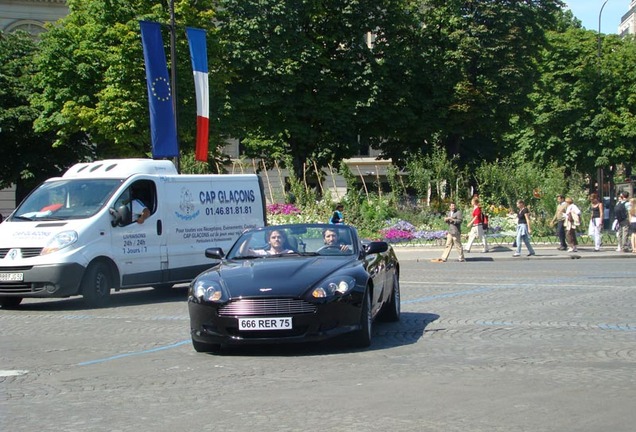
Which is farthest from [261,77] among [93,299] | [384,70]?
[93,299]

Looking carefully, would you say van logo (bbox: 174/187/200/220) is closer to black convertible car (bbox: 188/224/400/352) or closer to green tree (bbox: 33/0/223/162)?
black convertible car (bbox: 188/224/400/352)

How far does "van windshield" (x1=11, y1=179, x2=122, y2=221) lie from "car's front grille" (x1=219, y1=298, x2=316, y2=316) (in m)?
7.40

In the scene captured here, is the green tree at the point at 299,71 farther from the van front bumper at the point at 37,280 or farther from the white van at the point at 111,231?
the van front bumper at the point at 37,280

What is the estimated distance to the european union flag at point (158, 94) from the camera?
2992 centimetres

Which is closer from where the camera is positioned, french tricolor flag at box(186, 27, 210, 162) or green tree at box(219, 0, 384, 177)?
french tricolor flag at box(186, 27, 210, 162)

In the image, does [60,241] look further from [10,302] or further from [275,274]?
[275,274]

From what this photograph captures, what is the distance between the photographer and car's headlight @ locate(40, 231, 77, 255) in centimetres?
1631

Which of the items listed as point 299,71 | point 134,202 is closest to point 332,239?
point 134,202

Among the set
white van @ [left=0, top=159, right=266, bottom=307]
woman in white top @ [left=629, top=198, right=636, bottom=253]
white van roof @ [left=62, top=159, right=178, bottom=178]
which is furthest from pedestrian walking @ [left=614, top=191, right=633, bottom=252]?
white van roof @ [left=62, top=159, right=178, bottom=178]

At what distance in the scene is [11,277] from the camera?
53.3 feet

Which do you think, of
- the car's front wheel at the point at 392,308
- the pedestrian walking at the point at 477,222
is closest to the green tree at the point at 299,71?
the pedestrian walking at the point at 477,222

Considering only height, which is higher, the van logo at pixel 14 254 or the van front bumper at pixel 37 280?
the van logo at pixel 14 254

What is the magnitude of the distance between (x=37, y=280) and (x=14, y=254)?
62 centimetres

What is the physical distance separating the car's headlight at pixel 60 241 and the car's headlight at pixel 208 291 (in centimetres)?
609
